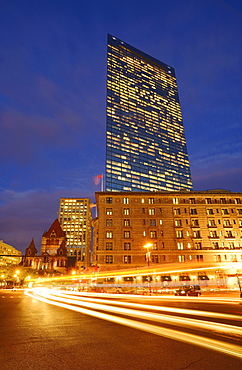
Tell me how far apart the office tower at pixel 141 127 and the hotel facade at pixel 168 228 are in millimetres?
56846

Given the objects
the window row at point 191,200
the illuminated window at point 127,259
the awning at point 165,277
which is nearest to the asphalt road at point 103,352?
the illuminated window at point 127,259

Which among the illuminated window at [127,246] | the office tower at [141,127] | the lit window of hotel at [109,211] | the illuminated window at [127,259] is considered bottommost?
the illuminated window at [127,259]

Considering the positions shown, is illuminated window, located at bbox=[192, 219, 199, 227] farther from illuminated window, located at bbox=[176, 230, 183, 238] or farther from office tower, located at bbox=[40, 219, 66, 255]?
office tower, located at bbox=[40, 219, 66, 255]

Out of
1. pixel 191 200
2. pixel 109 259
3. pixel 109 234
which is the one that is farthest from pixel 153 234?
pixel 191 200

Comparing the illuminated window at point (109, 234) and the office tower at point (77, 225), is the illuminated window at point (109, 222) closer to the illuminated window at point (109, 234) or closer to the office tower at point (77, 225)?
the illuminated window at point (109, 234)

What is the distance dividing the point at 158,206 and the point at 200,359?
165 ft

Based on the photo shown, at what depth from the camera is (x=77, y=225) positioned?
581 feet

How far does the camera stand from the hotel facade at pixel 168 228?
5000 cm

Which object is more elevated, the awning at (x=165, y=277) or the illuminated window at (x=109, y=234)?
the illuminated window at (x=109, y=234)

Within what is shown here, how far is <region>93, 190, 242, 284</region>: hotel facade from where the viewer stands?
50.0 meters

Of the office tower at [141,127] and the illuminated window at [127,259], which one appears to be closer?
the illuminated window at [127,259]

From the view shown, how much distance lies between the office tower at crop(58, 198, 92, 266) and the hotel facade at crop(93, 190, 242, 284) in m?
124

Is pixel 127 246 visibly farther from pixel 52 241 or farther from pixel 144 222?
pixel 52 241

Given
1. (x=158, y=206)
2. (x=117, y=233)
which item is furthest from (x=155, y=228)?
(x=117, y=233)
